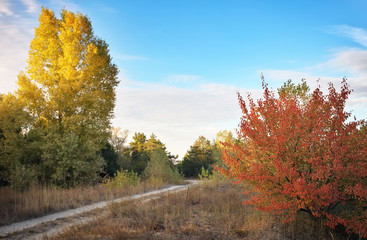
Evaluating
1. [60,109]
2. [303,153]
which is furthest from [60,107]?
[303,153]

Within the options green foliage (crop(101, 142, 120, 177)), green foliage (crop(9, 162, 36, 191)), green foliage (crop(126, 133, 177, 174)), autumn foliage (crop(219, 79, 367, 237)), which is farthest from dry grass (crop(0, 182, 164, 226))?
green foliage (crop(126, 133, 177, 174))

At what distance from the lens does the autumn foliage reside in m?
6.43

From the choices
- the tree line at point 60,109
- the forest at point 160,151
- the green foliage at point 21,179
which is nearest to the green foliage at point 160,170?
the forest at point 160,151

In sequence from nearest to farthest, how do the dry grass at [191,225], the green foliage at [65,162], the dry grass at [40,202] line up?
the dry grass at [191,225] → the dry grass at [40,202] → the green foliage at [65,162]

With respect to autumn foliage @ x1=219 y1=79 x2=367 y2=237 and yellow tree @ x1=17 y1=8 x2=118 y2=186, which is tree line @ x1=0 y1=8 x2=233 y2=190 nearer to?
yellow tree @ x1=17 y1=8 x2=118 y2=186

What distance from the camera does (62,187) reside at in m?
14.4

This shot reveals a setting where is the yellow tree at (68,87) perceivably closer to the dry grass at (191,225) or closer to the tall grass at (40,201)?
the tall grass at (40,201)

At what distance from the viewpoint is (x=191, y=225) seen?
669 centimetres

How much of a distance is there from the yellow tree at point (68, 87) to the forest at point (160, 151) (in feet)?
0.22

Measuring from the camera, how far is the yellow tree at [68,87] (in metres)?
16.3

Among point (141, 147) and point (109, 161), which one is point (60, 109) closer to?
point (109, 161)

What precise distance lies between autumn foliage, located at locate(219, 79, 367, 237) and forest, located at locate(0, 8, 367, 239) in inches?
1.0

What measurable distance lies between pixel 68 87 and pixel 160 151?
8304 millimetres

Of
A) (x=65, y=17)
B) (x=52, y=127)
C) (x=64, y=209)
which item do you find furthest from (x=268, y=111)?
(x=65, y=17)
